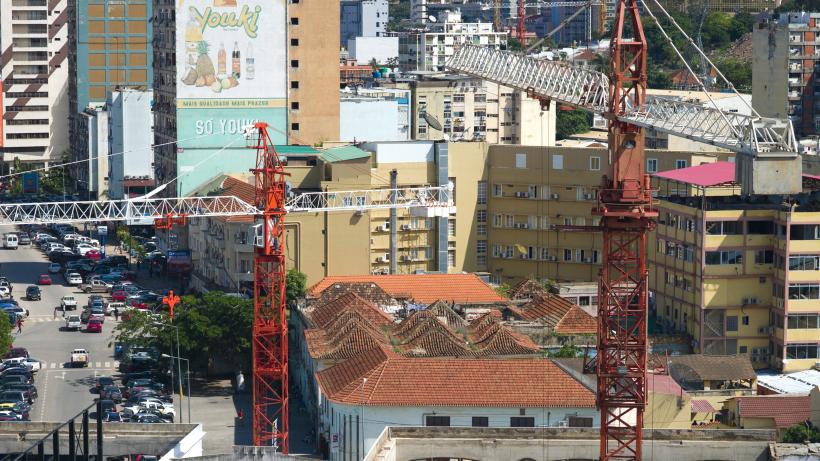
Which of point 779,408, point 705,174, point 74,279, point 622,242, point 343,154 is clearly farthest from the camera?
point 74,279

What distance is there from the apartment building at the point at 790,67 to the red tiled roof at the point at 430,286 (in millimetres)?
61054

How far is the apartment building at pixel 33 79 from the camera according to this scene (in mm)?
176000

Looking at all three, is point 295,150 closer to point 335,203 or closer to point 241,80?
point 241,80

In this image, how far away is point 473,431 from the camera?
59875 mm

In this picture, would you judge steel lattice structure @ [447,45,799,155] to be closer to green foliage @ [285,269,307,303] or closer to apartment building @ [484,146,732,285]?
green foliage @ [285,269,307,303]

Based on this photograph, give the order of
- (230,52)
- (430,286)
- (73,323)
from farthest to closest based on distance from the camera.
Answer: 1. (230,52)
2. (73,323)
3. (430,286)

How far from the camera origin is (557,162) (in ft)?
328

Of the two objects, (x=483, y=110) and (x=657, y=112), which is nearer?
(x=657, y=112)

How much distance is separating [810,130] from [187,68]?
5906 cm

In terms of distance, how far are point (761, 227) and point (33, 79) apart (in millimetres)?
108319

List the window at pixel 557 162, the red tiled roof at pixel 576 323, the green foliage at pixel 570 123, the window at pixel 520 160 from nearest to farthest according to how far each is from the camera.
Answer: the red tiled roof at pixel 576 323 → the window at pixel 557 162 → the window at pixel 520 160 → the green foliage at pixel 570 123

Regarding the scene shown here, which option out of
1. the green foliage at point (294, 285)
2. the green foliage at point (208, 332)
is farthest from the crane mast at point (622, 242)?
the green foliage at point (294, 285)

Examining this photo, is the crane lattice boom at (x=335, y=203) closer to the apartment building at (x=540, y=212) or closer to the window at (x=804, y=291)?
the apartment building at (x=540, y=212)

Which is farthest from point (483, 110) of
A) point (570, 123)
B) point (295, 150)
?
point (570, 123)
